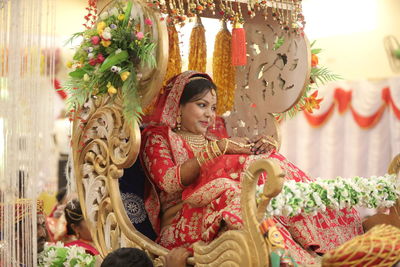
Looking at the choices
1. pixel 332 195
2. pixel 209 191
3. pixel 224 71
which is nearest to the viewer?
pixel 332 195

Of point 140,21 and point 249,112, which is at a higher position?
point 140,21

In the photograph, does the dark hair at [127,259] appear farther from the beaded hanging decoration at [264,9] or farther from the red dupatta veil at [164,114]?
the beaded hanging decoration at [264,9]

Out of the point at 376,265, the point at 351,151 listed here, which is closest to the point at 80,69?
the point at 376,265

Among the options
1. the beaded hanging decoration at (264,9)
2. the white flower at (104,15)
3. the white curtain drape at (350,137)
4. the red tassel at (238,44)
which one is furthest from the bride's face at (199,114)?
the white curtain drape at (350,137)

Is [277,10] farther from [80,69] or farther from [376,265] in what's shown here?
[376,265]

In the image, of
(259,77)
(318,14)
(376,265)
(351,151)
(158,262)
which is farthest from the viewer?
(318,14)

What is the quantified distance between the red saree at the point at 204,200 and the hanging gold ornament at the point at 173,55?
0.16 m

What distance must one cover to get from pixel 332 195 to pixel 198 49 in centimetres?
149

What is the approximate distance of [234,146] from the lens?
128 inches

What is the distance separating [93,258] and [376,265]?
6.19ft

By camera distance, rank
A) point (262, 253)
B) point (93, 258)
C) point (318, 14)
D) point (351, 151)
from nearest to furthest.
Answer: point (262, 253) → point (93, 258) → point (351, 151) → point (318, 14)

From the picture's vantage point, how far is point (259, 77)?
404cm

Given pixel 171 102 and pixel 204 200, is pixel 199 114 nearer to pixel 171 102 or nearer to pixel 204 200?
pixel 171 102

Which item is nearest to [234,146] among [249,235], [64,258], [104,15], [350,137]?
[249,235]
